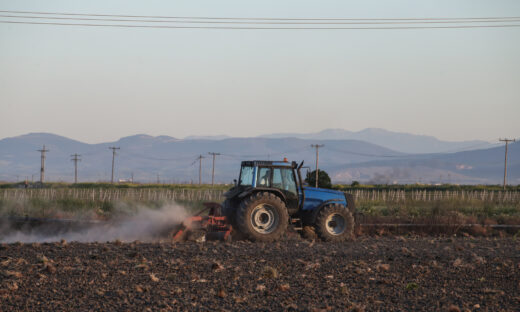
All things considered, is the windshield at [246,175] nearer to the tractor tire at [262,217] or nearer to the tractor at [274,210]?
the tractor at [274,210]

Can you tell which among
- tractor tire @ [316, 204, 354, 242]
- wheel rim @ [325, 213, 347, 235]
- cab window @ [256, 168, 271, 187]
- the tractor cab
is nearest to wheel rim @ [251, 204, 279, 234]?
the tractor cab

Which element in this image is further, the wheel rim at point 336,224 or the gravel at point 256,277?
the wheel rim at point 336,224

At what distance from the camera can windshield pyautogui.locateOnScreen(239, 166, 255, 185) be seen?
17.9m

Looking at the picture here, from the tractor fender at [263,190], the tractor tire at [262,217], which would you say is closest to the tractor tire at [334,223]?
the tractor tire at [262,217]

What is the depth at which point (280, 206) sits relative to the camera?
17000 millimetres

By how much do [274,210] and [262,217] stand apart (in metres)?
0.43

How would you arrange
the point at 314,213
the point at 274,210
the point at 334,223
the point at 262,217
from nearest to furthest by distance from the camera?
the point at 274,210
the point at 262,217
the point at 314,213
the point at 334,223

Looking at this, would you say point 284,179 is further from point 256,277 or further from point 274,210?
point 256,277

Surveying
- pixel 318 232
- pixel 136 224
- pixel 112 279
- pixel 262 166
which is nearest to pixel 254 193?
pixel 262 166

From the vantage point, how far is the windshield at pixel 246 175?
17945 millimetres

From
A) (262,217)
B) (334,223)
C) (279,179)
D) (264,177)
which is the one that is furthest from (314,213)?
(264,177)

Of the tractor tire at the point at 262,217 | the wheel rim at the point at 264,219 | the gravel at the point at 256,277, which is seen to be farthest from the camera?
the wheel rim at the point at 264,219

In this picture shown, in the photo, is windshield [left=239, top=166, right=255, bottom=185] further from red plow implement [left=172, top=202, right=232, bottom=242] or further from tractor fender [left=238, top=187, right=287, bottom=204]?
red plow implement [left=172, top=202, right=232, bottom=242]

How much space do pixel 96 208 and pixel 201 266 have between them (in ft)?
56.3
